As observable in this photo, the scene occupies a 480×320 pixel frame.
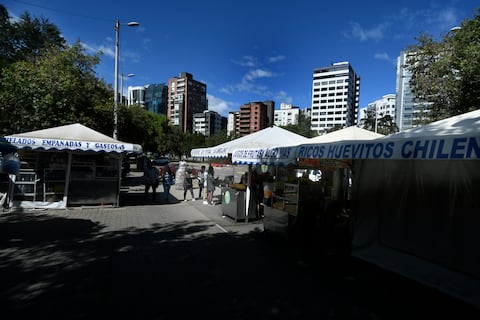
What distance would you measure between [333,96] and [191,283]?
131491 mm

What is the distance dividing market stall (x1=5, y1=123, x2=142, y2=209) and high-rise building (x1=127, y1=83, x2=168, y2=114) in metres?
143

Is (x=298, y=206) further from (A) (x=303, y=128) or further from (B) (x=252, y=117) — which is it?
(B) (x=252, y=117)

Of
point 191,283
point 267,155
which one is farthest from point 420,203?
point 191,283

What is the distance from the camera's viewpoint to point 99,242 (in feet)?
19.9

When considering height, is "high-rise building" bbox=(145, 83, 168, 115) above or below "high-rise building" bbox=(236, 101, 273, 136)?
above

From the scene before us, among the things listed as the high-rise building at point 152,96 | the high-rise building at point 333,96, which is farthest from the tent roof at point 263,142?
the high-rise building at point 152,96

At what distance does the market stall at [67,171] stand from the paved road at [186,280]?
8.72 feet

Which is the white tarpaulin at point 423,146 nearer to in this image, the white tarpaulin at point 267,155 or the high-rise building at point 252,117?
the white tarpaulin at point 267,155

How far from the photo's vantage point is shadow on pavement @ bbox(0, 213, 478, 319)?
3.37 m

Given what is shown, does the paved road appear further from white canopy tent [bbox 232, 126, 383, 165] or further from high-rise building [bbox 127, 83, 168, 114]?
high-rise building [bbox 127, 83, 168, 114]

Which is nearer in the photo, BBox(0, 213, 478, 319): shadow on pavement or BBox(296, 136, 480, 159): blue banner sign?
BBox(296, 136, 480, 159): blue banner sign

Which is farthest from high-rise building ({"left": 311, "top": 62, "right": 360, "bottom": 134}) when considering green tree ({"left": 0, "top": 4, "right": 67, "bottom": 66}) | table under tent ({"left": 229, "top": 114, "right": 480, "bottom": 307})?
table under tent ({"left": 229, "top": 114, "right": 480, "bottom": 307})

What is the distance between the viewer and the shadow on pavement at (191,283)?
337 cm

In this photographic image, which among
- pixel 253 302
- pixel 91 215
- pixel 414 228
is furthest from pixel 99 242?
pixel 414 228
